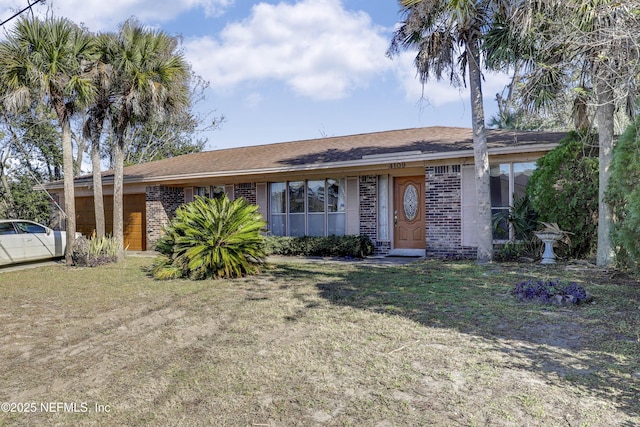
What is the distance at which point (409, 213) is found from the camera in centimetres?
1256

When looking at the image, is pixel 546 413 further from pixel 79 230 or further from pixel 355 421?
pixel 79 230

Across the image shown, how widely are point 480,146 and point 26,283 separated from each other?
391 inches

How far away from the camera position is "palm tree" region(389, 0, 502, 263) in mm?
9508

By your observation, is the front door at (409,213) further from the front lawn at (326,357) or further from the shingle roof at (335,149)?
the front lawn at (326,357)

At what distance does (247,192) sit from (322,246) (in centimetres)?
386

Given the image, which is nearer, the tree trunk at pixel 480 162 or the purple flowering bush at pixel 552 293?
the purple flowering bush at pixel 552 293

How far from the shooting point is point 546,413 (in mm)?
2895

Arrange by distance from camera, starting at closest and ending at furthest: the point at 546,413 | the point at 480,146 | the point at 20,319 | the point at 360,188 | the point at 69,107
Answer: the point at 546,413
the point at 20,319
the point at 480,146
the point at 69,107
the point at 360,188

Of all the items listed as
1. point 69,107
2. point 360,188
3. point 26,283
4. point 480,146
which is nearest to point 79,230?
point 69,107

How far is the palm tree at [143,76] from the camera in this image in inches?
471

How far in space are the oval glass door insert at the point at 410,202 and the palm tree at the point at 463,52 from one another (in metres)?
2.52

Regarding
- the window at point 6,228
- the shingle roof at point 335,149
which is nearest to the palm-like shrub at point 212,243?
the shingle roof at point 335,149

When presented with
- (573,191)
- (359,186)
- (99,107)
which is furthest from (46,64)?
(573,191)

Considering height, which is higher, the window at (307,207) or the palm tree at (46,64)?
the palm tree at (46,64)
